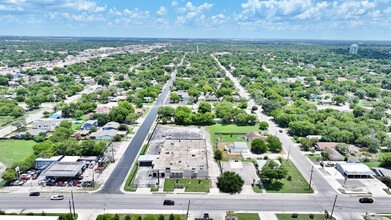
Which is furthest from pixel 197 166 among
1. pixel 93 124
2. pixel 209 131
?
pixel 93 124

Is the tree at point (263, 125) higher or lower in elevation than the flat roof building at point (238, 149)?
higher

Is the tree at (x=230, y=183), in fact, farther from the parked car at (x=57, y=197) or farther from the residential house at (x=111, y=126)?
the residential house at (x=111, y=126)

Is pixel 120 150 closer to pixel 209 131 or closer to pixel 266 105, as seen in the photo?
pixel 209 131

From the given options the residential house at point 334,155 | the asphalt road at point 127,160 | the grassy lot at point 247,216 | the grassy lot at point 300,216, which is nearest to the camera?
the grassy lot at point 247,216

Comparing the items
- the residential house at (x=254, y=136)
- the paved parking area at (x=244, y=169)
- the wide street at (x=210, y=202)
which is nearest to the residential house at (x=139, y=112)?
the residential house at (x=254, y=136)

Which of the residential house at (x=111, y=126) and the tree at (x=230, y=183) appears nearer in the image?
the tree at (x=230, y=183)

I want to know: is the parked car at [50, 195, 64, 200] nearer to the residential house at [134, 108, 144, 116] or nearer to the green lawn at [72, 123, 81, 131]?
the green lawn at [72, 123, 81, 131]

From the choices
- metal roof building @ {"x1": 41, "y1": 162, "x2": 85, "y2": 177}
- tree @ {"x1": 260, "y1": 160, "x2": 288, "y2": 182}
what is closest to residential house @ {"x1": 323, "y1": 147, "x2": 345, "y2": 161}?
tree @ {"x1": 260, "y1": 160, "x2": 288, "y2": 182}

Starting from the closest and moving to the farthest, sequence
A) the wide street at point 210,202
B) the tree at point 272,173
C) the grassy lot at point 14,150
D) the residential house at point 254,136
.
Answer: the wide street at point 210,202, the tree at point 272,173, the grassy lot at point 14,150, the residential house at point 254,136
